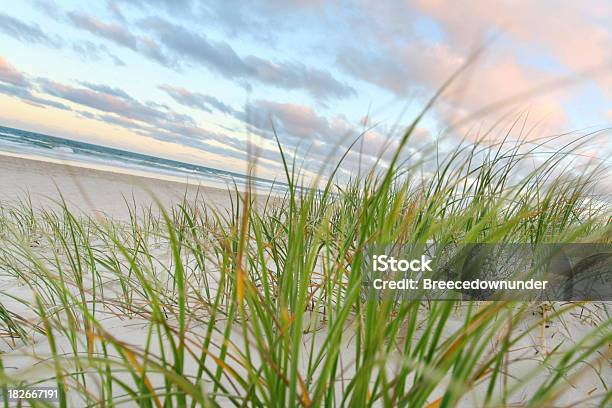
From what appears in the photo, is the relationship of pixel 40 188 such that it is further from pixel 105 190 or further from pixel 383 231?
pixel 383 231

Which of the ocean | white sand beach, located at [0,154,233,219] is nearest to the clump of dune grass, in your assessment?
white sand beach, located at [0,154,233,219]

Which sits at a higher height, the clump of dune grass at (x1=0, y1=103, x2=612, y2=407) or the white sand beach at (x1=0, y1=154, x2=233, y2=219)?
the clump of dune grass at (x1=0, y1=103, x2=612, y2=407)

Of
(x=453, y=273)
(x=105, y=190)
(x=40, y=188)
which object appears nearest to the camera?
(x=453, y=273)

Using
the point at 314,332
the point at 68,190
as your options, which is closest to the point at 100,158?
the point at 68,190

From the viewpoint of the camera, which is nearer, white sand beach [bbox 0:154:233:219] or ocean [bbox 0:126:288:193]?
white sand beach [bbox 0:154:233:219]

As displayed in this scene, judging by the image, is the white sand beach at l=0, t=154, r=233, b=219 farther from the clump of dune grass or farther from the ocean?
the clump of dune grass

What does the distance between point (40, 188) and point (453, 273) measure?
25.7ft

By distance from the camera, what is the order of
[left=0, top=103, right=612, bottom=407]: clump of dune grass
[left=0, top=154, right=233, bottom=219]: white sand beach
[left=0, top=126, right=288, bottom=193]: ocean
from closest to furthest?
[left=0, top=103, right=612, bottom=407]: clump of dune grass, [left=0, top=154, right=233, bottom=219]: white sand beach, [left=0, top=126, right=288, bottom=193]: ocean

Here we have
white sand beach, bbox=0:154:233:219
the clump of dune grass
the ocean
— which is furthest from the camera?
the ocean

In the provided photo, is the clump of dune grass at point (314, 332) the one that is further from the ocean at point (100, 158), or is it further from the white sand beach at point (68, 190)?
the ocean at point (100, 158)

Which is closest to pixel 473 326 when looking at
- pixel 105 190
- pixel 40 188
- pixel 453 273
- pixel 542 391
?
pixel 542 391

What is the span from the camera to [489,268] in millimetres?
1432

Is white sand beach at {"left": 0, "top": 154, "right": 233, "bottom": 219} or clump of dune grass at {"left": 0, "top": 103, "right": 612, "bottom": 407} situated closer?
clump of dune grass at {"left": 0, "top": 103, "right": 612, "bottom": 407}

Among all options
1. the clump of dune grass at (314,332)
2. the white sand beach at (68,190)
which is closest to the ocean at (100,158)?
the white sand beach at (68,190)
